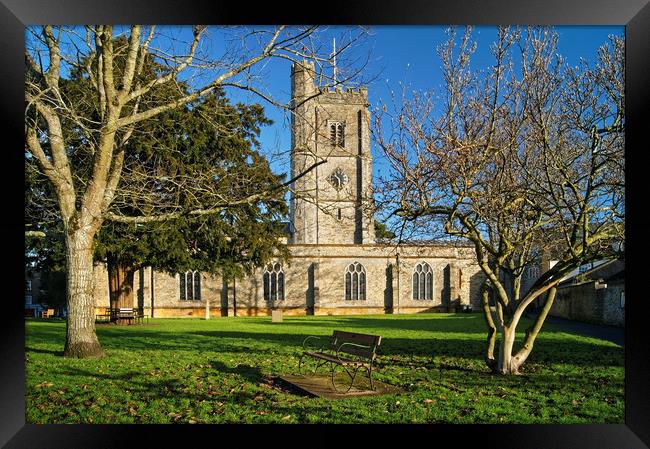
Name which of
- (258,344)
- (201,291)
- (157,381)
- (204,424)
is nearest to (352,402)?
(204,424)

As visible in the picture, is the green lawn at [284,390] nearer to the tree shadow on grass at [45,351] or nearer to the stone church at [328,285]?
the tree shadow on grass at [45,351]

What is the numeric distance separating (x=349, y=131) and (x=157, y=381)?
35.9m

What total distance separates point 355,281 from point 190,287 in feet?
37.0

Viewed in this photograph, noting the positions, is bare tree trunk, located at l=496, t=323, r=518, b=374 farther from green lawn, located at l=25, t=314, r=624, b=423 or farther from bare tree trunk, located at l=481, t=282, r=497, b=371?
green lawn, located at l=25, t=314, r=624, b=423

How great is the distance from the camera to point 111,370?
917cm

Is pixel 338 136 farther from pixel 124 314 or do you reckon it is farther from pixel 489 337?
pixel 489 337

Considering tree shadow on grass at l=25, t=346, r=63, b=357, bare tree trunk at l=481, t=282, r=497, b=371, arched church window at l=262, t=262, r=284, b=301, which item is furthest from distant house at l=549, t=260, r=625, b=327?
arched church window at l=262, t=262, r=284, b=301

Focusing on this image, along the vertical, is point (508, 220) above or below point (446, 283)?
above

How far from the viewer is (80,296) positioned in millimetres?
10102

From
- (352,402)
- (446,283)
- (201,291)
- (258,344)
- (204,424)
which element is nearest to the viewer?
(204,424)

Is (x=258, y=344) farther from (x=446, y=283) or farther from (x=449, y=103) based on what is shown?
(x=446, y=283)

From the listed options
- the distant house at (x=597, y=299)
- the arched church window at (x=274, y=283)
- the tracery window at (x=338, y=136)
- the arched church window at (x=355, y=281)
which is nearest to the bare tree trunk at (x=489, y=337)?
the tracery window at (x=338, y=136)
